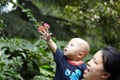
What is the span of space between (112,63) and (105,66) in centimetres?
6

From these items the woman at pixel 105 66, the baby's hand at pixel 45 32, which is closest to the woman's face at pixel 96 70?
the woman at pixel 105 66

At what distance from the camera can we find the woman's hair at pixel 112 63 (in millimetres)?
2406

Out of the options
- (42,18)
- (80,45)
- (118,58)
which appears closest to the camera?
(118,58)

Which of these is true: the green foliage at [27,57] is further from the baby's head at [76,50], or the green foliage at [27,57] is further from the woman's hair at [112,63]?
the woman's hair at [112,63]

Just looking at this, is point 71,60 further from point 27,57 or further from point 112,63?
point 27,57

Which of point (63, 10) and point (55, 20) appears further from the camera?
point (63, 10)

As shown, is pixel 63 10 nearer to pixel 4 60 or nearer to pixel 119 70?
pixel 4 60

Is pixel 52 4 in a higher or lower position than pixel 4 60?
higher

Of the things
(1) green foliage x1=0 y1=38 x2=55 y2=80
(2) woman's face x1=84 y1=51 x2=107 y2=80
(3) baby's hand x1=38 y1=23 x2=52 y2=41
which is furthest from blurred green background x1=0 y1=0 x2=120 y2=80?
(2) woman's face x1=84 y1=51 x2=107 y2=80

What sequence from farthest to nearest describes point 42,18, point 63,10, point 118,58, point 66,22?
1. point 63,10
2. point 66,22
3. point 42,18
4. point 118,58

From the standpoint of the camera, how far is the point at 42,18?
8508mm

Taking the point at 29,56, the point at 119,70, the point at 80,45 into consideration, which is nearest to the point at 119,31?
the point at 29,56

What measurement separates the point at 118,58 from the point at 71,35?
20.9 ft

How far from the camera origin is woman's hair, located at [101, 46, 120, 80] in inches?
94.7
